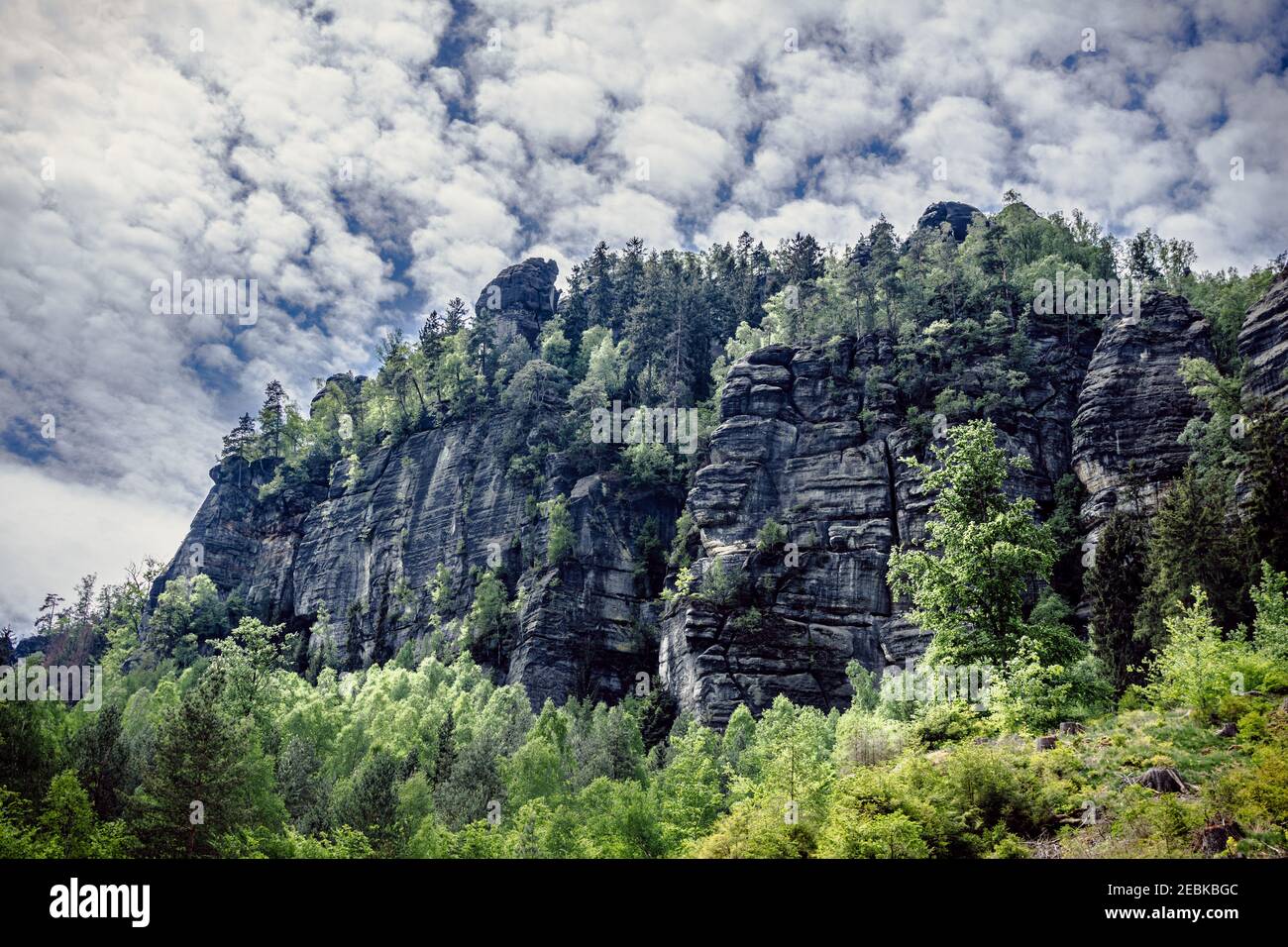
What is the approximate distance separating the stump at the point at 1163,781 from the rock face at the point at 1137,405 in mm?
50659

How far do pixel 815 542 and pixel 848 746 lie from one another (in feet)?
114

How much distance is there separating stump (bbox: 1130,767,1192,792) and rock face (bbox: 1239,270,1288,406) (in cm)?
4826

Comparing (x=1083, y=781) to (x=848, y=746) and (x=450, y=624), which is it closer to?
(x=848, y=746)

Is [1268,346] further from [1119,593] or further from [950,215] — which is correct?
[950,215]

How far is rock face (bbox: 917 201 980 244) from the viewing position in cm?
12094

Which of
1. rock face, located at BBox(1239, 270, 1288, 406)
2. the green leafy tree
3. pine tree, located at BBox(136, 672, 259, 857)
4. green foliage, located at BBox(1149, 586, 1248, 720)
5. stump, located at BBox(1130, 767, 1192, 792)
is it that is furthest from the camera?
rock face, located at BBox(1239, 270, 1288, 406)

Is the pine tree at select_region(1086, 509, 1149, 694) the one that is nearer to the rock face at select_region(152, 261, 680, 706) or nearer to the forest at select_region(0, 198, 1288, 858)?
the forest at select_region(0, 198, 1288, 858)

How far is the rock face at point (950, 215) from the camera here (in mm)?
120938

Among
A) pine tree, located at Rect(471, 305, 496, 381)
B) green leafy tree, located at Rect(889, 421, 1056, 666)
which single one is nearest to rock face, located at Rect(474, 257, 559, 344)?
pine tree, located at Rect(471, 305, 496, 381)

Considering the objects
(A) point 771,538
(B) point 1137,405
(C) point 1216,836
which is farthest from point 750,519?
(C) point 1216,836

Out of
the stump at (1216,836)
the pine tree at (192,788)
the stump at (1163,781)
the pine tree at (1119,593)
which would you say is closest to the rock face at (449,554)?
the pine tree at (1119,593)

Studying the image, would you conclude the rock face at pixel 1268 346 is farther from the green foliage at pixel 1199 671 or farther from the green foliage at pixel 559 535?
the green foliage at pixel 559 535

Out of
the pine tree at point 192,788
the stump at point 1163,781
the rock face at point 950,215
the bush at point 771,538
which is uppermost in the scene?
the rock face at point 950,215
